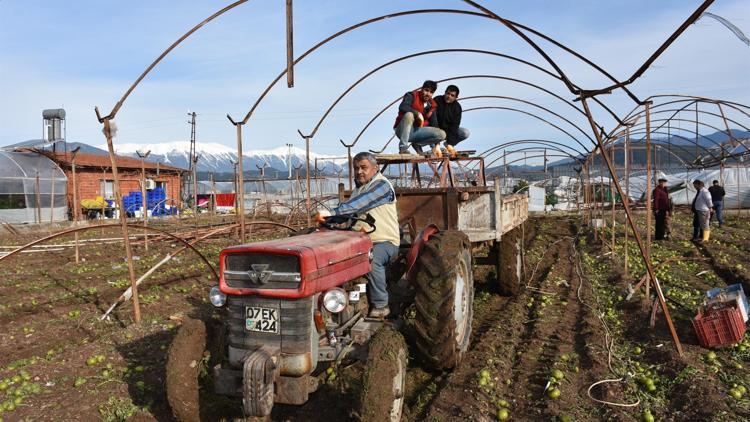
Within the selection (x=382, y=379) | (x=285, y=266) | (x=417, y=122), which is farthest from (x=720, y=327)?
(x=417, y=122)

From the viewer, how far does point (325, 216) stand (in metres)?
4.68

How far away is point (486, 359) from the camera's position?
18.0ft

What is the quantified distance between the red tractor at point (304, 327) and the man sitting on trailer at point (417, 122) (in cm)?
442

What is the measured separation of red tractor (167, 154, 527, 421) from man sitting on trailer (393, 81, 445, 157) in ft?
14.5

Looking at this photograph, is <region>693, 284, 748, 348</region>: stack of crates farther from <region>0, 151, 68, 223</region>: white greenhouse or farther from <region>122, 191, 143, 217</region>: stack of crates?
<region>122, 191, 143, 217</region>: stack of crates

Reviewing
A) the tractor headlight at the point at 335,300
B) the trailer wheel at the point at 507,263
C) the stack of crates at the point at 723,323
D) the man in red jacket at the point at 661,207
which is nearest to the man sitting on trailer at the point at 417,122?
the trailer wheel at the point at 507,263

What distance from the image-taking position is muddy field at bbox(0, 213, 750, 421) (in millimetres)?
4480

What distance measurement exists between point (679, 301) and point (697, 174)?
27.3 metres

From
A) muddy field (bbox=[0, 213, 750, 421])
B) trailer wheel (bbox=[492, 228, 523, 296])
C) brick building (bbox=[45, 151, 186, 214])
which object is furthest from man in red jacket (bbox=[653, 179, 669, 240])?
brick building (bbox=[45, 151, 186, 214])

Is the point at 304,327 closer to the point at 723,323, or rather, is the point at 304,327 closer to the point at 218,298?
the point at 218,298

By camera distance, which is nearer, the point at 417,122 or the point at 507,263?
the point at 507,263

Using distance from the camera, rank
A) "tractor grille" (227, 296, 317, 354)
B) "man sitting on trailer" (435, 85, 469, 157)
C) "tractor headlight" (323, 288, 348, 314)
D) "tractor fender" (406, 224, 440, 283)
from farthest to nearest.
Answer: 1. "man sitting on trailer" (435, 85, 469, 157)
2. "tractor fender" (406, 224, 440, 283)
3. "tractor headlight" (323, 288, 348, 314)
4. "tractor grille" (227, 296, 317, 354)

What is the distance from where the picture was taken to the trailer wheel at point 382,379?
3.56m

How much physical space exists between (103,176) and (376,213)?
32.0m
